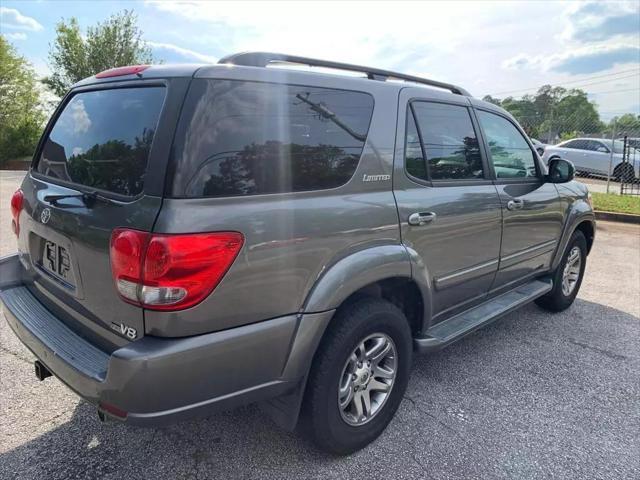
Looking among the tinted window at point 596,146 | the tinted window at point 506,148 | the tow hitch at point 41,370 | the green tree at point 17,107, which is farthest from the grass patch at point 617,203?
the green tree at point 17,107

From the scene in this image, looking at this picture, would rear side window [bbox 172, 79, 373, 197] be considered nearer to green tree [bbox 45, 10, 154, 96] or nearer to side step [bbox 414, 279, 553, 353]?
side step [bbox 414, 279, 553, 353]

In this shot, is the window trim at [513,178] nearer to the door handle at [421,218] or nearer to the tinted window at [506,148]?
the tinted window at [506,148]

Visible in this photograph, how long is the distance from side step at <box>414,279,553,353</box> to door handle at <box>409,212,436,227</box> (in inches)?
27.6

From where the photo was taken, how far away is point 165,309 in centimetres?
175

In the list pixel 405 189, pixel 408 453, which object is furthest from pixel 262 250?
pixel 408 453

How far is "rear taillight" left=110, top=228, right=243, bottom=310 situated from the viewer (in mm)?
1730

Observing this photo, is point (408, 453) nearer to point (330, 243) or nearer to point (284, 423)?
point (284, 423)

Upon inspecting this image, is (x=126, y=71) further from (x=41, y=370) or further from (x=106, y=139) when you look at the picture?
(x=41, y=370)

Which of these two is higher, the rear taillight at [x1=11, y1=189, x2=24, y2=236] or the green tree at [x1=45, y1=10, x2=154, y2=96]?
the green tree at [x1=45, y1=10, x2=154, y2=96]

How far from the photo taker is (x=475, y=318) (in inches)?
127

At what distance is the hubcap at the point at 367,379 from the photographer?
7.82ft

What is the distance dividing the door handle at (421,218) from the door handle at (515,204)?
3.23 ft

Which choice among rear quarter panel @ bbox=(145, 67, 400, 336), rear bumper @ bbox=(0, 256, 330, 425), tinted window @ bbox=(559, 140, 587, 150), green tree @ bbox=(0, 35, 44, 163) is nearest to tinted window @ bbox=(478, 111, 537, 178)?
rear quarter panel @ bbox=(145, 67, 400, 336)

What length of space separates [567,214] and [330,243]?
3.05m
